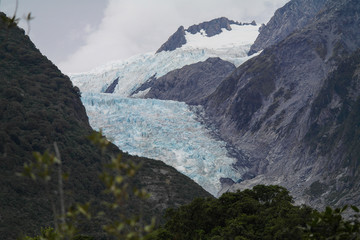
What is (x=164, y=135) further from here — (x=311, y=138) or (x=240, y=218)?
(x=240, y=218)

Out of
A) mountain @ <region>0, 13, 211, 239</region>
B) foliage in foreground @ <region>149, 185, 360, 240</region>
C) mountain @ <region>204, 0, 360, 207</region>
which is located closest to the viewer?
foliage in foreground @ <region>149, 185, 360, 240</region>

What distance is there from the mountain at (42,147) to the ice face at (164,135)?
38552 millimetres

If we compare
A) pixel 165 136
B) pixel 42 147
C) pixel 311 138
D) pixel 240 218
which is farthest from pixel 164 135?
pixel 240 218

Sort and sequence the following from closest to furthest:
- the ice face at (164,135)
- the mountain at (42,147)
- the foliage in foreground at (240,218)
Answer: the foliage in foreground at (240,218) → the mountain at (42,147) → the ice face at (164,135)

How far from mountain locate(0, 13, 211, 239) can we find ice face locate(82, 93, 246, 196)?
3855cm

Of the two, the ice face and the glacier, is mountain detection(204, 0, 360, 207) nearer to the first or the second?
the glacier

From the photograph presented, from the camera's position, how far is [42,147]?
80.8m

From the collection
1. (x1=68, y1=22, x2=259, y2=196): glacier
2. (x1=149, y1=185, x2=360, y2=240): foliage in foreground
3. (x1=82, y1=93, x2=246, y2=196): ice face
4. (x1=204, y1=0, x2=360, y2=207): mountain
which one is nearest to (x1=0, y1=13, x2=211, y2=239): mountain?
(x1=149, y1=185, x2=360, y2=240): foliage in foreground

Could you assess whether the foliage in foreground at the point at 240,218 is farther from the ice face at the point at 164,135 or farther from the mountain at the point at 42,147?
the ice face at the point at 164,135

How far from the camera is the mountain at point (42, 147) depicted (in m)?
64.6

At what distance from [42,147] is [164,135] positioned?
73914 millimetres

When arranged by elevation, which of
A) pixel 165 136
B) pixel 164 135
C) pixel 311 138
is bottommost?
pixel 311 138

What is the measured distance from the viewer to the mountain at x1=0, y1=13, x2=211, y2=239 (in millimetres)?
64625

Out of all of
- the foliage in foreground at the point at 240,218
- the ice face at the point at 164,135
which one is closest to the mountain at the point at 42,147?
the foliage in foreground at the point at 240,218
